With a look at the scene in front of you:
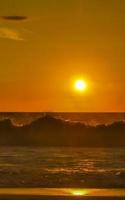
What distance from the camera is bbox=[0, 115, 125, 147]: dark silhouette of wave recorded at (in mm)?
66500

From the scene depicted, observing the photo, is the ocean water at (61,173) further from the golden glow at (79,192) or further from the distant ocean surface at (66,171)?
the golden glow at (79,192)

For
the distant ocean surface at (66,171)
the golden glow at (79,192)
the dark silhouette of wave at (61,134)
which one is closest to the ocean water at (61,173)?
the distant ocean surface at (66,171)

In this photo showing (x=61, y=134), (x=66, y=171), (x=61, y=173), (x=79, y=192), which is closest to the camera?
(x=79, y=192)

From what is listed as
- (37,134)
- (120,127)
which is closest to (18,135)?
(37,134)

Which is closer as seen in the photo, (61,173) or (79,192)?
(79,192)

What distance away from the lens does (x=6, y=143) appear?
226ft

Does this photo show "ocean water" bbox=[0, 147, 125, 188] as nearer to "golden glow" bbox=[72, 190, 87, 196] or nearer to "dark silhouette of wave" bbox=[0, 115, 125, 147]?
"dark silhouette of wave" bbox=[0, 115, 125, 147]

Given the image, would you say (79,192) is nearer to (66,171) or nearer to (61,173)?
(61,173)

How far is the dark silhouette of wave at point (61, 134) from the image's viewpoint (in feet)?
218

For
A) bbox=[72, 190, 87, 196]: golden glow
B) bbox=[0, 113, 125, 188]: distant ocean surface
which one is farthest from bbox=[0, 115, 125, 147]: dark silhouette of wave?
bbox=[72, 190, 87, 196]: golden glow

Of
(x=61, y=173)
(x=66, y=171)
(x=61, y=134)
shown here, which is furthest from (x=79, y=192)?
(x=61, y=134)

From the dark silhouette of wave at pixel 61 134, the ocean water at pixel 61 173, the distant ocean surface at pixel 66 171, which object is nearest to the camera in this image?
the ocean water at pixel 61 173

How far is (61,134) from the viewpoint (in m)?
73.9

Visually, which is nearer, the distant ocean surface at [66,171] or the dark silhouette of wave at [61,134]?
the distant ocean surface at [66,171]
